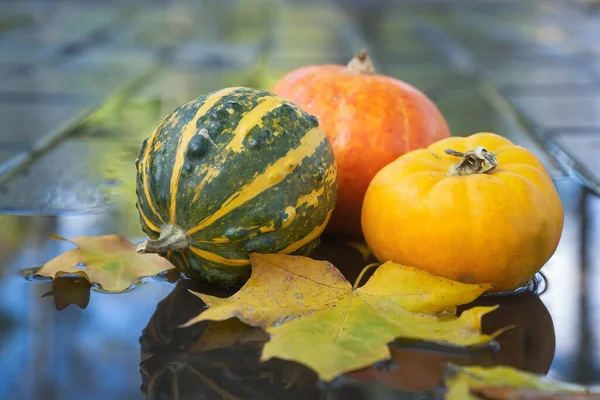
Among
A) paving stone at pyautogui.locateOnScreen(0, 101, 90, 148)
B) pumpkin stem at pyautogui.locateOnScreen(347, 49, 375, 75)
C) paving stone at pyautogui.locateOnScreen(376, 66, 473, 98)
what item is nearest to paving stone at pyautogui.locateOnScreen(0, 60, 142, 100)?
paving stone at pyautogui.locateOnScreen(0, 101, 90, 148)

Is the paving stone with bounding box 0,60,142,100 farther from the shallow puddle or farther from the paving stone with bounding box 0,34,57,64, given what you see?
the shallow puddle

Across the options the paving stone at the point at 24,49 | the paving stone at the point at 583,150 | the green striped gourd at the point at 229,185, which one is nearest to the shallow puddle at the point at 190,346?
the green striped gourd at the point at 229,185

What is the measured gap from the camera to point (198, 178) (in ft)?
4.66

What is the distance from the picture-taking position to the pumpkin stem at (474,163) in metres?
1.46

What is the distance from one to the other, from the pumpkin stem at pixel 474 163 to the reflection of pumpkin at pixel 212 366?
1.55 feet

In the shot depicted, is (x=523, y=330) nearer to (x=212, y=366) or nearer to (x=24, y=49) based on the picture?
(x=212, y=366)

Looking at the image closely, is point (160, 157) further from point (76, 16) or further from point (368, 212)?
point (76, 16)

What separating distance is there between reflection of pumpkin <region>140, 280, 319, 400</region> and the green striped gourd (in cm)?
13

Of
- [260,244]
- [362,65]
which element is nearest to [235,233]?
[260,244]

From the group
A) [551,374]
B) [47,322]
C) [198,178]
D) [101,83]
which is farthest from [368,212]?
[101,83]

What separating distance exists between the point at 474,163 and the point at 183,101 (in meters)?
1.93

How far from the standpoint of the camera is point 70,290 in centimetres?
151

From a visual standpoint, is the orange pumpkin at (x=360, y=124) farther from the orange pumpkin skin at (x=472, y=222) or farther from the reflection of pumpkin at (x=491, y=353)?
the reflection of pumpkin at (x=491, y=353)

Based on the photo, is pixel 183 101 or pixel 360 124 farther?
pixel 183 101
